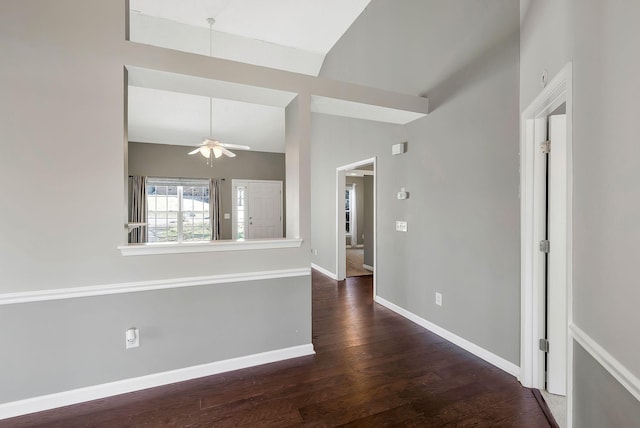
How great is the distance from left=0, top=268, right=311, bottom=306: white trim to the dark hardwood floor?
2.38ft

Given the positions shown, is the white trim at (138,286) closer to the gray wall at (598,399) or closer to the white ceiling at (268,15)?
the gray wall at (598,399)

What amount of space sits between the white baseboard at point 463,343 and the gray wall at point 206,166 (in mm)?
5273

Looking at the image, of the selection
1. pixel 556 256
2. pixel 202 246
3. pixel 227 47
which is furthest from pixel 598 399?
pixel 227 47

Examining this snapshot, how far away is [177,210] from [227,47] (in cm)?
399

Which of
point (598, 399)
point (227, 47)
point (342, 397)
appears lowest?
point (342, 397)

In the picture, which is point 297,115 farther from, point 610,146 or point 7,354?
point 7,354

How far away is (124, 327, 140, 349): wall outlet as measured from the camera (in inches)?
83.5

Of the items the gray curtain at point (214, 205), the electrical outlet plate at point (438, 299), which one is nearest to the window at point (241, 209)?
the gray curtain at point (214, 205)

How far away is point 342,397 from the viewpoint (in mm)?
2105

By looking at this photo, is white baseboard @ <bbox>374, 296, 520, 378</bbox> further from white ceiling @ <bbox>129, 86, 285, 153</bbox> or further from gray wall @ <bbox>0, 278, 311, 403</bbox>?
white ceiling @ <bbox>129, 86, 285, 153</bbox>

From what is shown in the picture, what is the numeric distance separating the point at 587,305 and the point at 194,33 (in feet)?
19.1

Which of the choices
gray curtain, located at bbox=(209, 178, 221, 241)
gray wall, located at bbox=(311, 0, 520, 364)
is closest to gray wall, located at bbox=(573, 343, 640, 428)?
gray wall, located at bbox=(311, 0, 520, 364)

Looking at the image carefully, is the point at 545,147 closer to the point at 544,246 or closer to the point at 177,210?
the point at 544,246

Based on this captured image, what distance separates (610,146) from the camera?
3.80 feet
